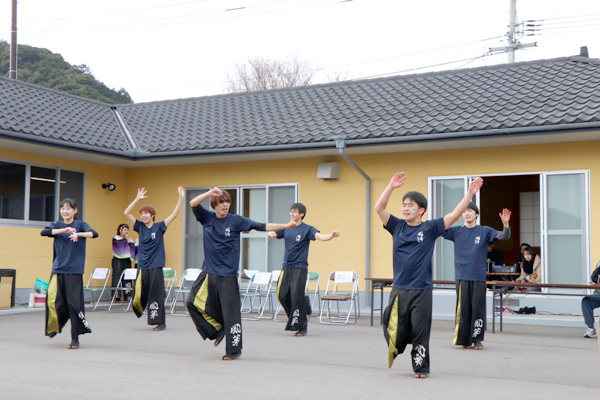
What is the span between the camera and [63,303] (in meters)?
9.02

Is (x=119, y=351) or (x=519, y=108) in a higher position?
(x=519, y=108)

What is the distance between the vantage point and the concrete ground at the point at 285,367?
6.16 meters

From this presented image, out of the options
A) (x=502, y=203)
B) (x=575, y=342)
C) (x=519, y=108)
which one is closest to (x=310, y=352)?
(x=575, y=342)

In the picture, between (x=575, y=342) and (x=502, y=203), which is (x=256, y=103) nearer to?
(x=502, y=203)

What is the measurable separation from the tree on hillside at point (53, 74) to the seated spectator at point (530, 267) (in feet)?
72.7

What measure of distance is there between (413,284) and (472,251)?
271 centimetres

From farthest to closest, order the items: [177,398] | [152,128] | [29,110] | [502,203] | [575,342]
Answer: [502,203]
[152,128]
[29,110]
[575,342]
[177,398]

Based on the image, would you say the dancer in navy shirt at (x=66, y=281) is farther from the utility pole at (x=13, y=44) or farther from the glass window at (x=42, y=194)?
the utility pole at (x=13, y=44)

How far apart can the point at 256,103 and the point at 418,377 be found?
1165 centimetres

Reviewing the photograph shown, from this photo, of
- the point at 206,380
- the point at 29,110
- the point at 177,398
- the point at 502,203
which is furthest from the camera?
the point at 502,203

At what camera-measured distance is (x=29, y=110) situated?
1552 centimetres

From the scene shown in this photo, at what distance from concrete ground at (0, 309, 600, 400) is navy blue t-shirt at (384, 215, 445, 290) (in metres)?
0.86

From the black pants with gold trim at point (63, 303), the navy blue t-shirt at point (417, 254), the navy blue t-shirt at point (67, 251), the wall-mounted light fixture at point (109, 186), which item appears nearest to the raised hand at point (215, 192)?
the navy blue t-shirt at point (417, 254)

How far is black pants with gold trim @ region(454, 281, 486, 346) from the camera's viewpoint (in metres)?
9.18
